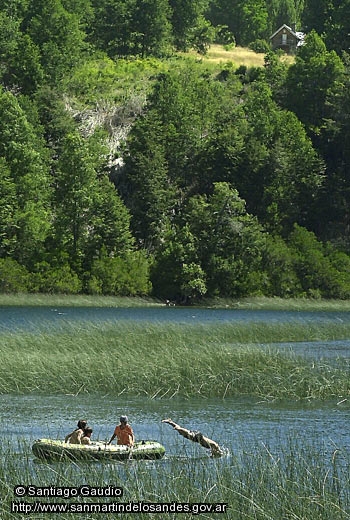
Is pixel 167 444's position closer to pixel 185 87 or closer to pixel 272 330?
pixel 272 330

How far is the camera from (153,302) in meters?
84.8

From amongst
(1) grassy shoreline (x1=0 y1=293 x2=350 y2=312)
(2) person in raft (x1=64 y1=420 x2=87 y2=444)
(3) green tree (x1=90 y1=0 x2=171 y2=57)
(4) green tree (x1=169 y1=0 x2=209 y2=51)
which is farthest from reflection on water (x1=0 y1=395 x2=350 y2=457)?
(4) green tree (x1=169 y1=0 x2=209 y2=51)

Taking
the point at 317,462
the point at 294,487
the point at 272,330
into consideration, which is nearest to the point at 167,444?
the point at 317,462

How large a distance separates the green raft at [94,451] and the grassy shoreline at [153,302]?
173 ft

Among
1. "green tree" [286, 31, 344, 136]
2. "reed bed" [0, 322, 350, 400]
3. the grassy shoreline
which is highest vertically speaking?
"green tree" [286, 31, 344, 136]

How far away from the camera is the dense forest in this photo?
87.4m

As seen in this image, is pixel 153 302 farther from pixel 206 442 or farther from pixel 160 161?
pixel 206 442

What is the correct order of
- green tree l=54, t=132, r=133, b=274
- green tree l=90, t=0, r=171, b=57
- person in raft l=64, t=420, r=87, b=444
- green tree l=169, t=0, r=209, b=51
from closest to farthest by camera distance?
person in raft l=64, t=420, r=87, b=444
green tree l=54, t=132, r=133, b=274
green tree l=90, t=0, r=171, b=57
green tree l=169, t=0, r=209, b=51

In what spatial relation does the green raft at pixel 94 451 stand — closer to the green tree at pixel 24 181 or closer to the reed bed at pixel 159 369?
the reed bed at pixel 159 369

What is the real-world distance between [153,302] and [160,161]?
53.2 ft

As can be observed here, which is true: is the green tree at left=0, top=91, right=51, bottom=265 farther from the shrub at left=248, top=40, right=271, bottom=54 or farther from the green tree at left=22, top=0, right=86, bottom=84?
the shrub at left=248, top=40, right=271, bottom=54

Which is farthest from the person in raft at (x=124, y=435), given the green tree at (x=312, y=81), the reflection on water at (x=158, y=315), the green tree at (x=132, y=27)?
the green tree at (x=132, y=27)

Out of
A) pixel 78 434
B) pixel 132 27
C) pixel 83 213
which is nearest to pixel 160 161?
pixel 83 213

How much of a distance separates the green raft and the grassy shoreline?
173 ft
